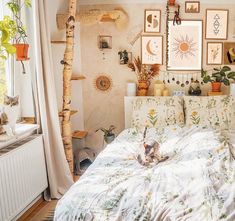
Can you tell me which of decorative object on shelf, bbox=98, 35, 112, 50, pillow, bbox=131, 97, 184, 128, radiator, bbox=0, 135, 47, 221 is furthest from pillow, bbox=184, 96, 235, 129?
radiator, bbox=0, 135, 47, 221

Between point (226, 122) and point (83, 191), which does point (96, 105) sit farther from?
point (83, 191)

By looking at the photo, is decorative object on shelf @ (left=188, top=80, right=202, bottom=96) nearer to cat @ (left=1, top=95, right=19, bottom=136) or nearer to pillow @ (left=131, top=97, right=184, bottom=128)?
pillow @ (left=131, top=97, right=184, bottom=128)

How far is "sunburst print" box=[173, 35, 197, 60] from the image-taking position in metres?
3.44

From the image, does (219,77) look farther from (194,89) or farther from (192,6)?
(192,6)

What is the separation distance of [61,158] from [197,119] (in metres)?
1.45

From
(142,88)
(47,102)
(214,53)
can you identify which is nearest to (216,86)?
(214,53)

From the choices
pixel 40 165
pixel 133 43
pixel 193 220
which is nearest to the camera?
pixel 193 220

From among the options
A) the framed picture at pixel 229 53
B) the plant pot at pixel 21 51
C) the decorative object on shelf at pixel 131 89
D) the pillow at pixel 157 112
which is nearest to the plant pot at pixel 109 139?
the pillow at pixel 157 112

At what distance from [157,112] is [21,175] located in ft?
5.00

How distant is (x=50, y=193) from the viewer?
9.41ft

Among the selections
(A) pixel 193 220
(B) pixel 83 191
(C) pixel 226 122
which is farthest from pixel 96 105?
(A) pixel 193 220

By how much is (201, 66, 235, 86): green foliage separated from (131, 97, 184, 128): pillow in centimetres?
45

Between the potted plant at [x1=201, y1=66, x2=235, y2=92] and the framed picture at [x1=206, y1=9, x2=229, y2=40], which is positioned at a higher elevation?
the framed picture at [x1=206, y1=9, x2=229, y2=40]

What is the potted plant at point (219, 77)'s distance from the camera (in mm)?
3355
